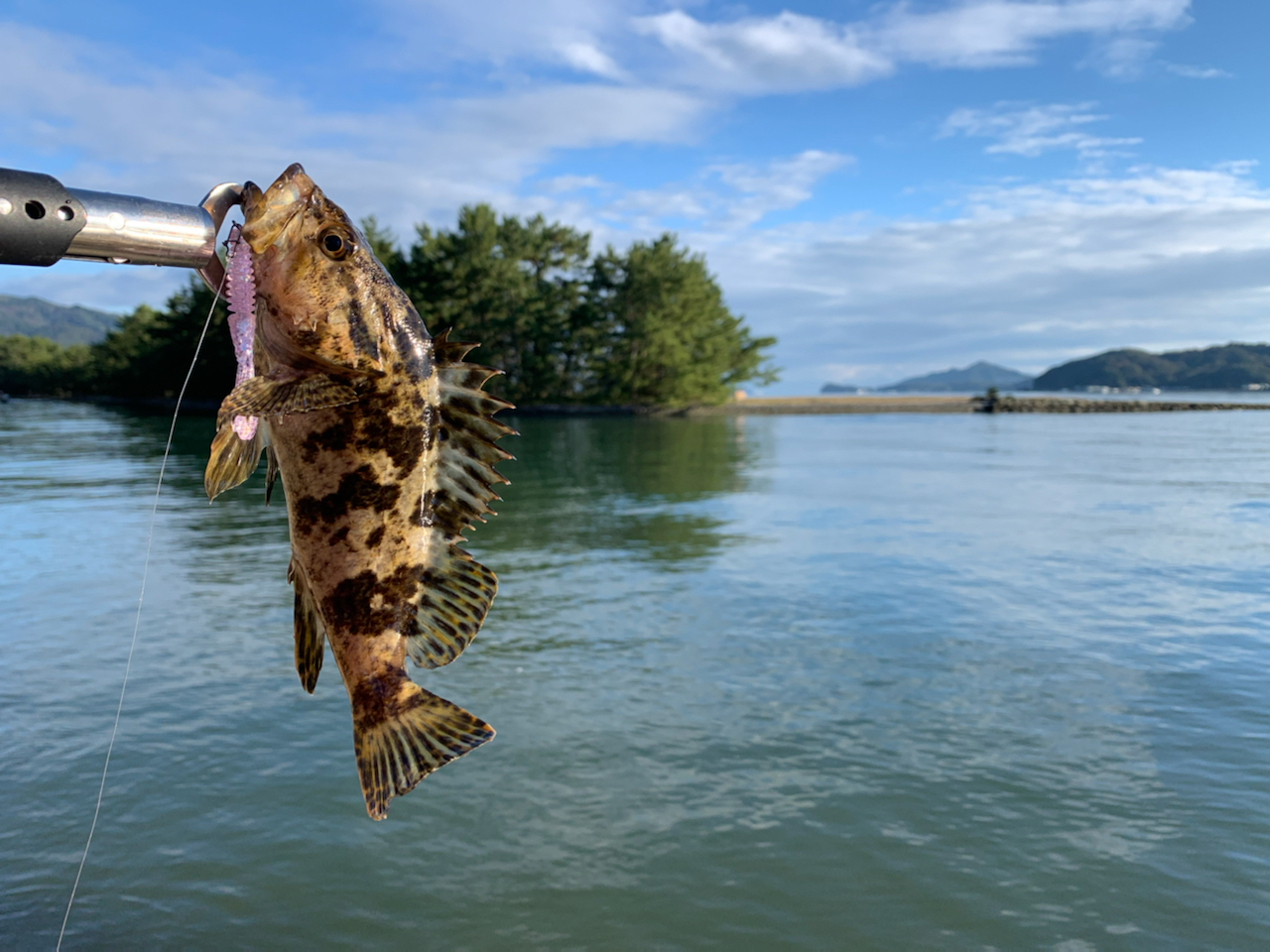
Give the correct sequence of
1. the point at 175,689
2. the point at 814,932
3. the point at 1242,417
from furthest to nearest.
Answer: the point at 1242,417 → the point at 175,689 → the point at 814,932

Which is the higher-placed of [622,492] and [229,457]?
[229,457]

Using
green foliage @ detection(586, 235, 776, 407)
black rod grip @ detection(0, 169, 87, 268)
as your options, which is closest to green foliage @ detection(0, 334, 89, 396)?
green foliage @ detection(586, 235, 776, 407)

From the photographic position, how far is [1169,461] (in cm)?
5403

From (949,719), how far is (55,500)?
32183mm

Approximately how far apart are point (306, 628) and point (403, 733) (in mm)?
319

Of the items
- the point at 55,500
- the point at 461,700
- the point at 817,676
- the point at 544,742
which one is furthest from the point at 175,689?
the point at 55,500

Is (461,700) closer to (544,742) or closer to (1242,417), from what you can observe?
(544,742)

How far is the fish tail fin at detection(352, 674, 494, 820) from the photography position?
206cm

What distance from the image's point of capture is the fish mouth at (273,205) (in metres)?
1.98

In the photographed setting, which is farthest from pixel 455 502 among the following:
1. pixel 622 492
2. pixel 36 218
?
pixel 622 492

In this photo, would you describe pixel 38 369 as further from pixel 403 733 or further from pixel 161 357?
pixel 403 733

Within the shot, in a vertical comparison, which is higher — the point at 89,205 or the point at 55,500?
the point at 89,205

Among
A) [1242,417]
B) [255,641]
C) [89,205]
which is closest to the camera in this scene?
[89,205]

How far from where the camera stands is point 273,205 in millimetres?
2004
